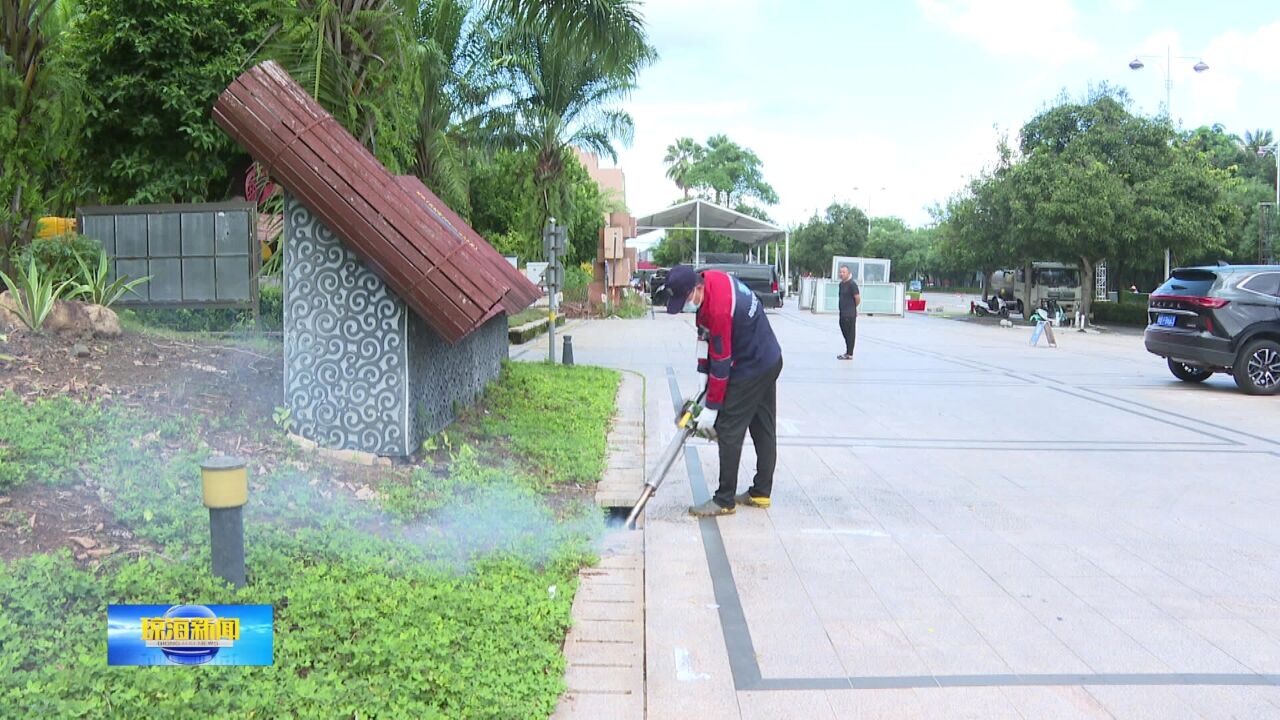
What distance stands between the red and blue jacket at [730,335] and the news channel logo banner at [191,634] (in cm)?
383

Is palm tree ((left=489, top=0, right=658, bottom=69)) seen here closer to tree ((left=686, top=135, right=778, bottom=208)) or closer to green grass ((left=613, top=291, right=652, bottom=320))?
green grass ((left=613, top=291, right=652, bottom=320))

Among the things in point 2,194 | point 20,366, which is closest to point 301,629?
point 20,366

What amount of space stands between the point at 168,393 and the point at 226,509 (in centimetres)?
307

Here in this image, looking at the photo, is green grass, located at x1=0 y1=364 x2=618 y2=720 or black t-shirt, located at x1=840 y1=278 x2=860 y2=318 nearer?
green grass, located at x1=0 y1=364 x2=618 y2=720

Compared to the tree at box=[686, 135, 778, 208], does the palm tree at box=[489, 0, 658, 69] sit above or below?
below

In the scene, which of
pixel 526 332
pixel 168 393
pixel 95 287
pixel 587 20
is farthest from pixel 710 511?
pixel 526 332

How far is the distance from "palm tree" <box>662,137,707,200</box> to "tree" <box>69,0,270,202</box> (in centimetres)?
6960

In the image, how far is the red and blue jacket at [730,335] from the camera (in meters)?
6.11

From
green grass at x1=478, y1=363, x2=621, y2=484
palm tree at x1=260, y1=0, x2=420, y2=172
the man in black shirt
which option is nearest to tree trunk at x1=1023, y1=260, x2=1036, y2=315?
the man in black shirt

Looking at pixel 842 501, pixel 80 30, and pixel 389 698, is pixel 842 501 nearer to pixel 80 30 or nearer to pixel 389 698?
pixel 389 698

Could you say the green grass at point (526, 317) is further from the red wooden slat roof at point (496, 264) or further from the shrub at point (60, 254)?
the shrub at point (60, 254)

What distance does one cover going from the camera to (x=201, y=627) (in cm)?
255

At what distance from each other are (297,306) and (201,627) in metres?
4.56

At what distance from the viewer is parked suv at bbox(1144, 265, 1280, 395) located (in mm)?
13195
